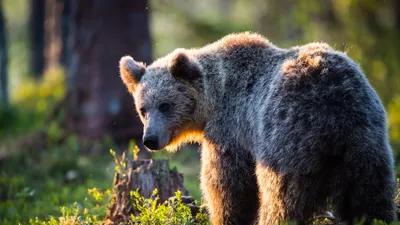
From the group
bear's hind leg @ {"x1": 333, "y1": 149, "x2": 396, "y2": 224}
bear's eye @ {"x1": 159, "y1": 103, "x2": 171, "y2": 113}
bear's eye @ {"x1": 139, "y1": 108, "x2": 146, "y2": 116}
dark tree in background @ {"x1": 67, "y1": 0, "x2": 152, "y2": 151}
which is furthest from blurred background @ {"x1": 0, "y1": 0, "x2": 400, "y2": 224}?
bear's hind leg @ {"x1": 333, "y1": 149, "x2": 396, "y2": 224}

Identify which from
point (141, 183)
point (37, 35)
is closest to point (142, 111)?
point (141, 183)

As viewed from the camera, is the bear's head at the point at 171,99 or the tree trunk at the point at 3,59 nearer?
the bear's head at the point at 171,99

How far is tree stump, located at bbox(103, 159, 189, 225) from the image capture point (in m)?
7.13

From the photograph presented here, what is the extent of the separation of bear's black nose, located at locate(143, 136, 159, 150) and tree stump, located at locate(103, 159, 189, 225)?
0.77m

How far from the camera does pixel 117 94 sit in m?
12.4

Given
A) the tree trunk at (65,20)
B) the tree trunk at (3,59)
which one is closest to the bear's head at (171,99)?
the tree trunk at (3,59)

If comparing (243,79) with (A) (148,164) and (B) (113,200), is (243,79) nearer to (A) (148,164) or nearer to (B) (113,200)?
(A) (148,164)

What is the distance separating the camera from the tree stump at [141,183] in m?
7.13

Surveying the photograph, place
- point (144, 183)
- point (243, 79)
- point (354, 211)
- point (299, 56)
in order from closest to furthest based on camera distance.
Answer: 1. point (354, 211)
2. point (299, 56)
3. point (243, 79)
4. point (144, 183)

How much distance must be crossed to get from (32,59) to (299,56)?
68.9 ft

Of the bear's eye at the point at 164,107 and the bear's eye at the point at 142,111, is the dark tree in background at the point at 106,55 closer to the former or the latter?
the bear's eye at the point at 142,111

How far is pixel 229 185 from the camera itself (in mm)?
6113

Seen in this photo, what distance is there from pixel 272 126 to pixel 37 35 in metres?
19.4

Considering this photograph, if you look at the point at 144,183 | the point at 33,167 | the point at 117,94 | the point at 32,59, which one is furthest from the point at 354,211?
the point at 32,59
